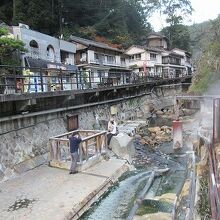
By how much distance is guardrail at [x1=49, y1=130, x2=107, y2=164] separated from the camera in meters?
14.5

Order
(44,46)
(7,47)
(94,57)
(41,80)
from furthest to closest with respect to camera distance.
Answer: (94,57) < (44,46) < (7,47) < (41,80)

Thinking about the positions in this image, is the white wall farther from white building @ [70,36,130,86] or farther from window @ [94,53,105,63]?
window @ [94,53,105,63]

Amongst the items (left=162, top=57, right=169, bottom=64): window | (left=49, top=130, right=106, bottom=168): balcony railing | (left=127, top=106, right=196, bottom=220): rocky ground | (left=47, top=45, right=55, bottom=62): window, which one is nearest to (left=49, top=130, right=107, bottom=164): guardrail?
(left=49, top=130, right=106, bottom=168): balcony railing

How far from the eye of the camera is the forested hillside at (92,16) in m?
44.1

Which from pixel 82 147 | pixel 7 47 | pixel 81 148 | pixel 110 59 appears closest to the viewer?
pixel 81 148

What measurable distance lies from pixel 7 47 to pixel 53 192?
63.4 feet

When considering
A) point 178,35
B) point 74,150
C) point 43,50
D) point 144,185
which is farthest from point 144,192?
point 178,35

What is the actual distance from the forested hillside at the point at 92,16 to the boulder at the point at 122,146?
101ft

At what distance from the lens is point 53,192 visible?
38.2ft

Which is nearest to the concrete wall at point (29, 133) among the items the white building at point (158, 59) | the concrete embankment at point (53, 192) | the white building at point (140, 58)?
the concrete embankment at point (53, 192)

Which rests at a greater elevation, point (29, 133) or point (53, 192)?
point (29, 133)

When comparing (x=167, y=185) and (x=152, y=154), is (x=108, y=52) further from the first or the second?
(x=167, y=185)

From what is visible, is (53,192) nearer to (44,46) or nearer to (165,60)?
(44,46)

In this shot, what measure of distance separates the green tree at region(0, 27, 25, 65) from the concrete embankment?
15633 mm
